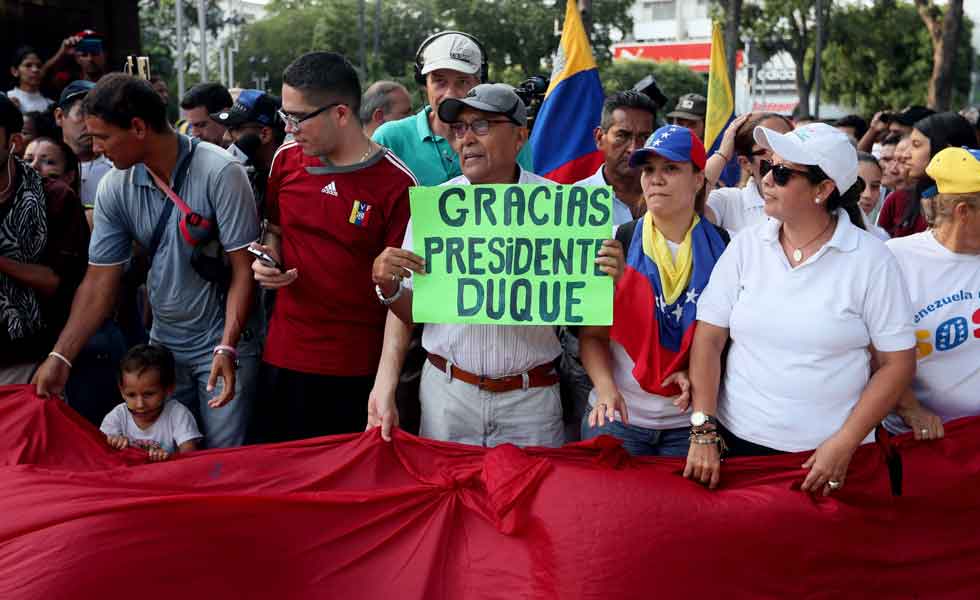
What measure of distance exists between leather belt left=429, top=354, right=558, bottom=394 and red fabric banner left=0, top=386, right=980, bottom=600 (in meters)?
0.24

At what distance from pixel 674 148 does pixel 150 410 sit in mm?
2340

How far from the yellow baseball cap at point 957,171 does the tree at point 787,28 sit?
149 ft

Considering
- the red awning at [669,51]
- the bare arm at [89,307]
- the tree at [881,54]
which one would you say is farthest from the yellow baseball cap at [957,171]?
the red awning at [669,51]

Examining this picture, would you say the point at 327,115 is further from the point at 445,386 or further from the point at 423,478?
the point at 423,478

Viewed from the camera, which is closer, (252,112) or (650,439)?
(650,439)

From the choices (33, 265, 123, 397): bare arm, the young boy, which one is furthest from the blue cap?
(33, 265, 123, 397): bare arm

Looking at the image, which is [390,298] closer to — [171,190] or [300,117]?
[300,117]

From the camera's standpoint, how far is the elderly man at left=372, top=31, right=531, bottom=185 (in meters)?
4.98

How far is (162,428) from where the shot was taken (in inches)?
169

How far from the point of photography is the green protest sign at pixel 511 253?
354cm

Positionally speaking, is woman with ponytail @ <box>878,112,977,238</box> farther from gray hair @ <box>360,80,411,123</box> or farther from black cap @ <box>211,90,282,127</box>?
black cap @ <box>211,90,282,127</box>

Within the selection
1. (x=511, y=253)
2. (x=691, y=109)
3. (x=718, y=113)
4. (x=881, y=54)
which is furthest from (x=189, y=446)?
(x=881, y=54)

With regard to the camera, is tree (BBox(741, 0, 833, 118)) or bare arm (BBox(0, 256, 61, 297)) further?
tree (BBox(741, 0, 833, 118))

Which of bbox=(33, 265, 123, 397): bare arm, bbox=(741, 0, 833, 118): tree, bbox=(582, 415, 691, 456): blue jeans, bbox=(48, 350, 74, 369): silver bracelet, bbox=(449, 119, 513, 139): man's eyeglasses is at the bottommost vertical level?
bbox=(582, 415, 691, 456): blue jeans
